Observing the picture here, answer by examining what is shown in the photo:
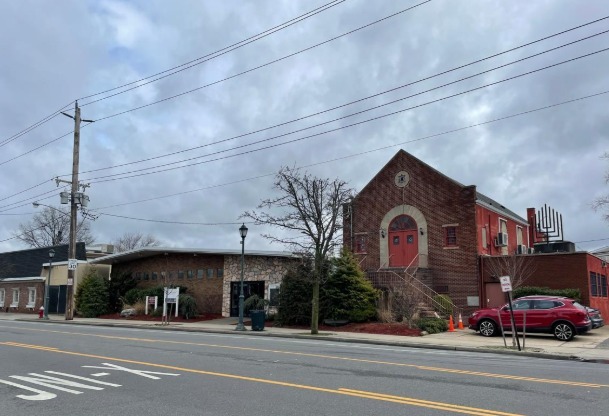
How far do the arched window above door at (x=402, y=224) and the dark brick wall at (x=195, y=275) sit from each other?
1085 centimetres

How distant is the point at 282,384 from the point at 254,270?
2284cm

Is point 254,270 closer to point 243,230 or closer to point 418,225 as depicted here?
point 243,230

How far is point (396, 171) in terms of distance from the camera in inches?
1315

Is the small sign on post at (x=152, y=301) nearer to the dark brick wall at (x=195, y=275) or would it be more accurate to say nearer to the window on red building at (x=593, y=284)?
the dark brick wall at (x=195, y=275)

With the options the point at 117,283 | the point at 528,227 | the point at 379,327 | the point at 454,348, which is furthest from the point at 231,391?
the point at 528,227

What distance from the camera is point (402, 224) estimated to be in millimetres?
32969

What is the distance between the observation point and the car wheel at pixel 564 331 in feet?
65.2

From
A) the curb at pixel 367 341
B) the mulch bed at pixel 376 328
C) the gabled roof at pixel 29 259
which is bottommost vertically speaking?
the curb at pixel 367 341

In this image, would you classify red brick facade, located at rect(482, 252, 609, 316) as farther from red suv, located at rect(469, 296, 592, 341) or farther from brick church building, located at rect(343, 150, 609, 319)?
red suv, located at rect(469, 296, 592, 341)

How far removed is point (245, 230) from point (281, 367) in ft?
46.8

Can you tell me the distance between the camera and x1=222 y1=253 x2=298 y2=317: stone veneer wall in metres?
31.8

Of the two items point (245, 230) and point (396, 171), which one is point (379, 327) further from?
point (396, 171)

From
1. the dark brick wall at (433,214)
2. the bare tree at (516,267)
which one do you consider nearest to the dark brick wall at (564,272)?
the bare tree at (516,267)

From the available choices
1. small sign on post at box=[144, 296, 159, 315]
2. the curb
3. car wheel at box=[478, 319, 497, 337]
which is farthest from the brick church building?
small sign on post at box=[144, 296, 159, 315]
